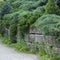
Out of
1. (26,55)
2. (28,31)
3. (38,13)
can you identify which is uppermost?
(38,13)

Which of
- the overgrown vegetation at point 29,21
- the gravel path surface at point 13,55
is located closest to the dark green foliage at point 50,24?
the overgrown vegetation at point 29,21

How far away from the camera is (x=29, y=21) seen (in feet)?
33.5

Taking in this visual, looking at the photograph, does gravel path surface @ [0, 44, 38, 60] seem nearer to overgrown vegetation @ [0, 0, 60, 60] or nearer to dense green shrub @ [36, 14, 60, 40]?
overgrown vegetation @ [0, 0, 60, 60]

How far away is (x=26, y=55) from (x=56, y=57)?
1610 mm

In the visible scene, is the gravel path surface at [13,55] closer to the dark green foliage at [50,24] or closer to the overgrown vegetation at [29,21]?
the overgrown vegetation at [29,21]

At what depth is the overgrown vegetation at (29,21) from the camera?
337 inches

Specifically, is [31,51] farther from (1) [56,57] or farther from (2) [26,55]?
(1) [56,57]

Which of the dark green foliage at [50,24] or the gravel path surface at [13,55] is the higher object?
the dark green foliage at [50,24]

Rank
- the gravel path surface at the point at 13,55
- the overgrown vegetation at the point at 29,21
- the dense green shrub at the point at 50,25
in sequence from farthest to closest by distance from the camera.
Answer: the gravel path surface at the point at 13,55
the overgrown vegetation at the point at 29,21
the dense green shrub at the point at 50,25

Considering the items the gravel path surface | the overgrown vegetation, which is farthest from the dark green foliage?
the gravel path surface

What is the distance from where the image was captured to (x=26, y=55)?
9.27m

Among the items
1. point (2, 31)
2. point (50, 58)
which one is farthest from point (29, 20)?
point (2, 31)

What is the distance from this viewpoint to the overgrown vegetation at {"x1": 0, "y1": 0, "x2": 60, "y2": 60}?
8555 mm

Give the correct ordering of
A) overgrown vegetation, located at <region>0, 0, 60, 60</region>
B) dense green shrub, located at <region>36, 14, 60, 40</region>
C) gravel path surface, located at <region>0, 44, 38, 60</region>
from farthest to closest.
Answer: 1. gravel path surface, located at <region>0, 44, 38, 60</region>
2. overgrown vegetation, located at <region>0, 0, 60, 60</region>
3. dense green shrub, located at <region>36, 14, 60, 40</region>
